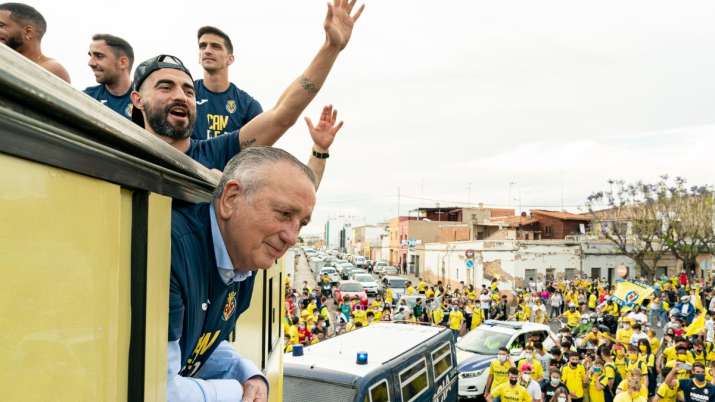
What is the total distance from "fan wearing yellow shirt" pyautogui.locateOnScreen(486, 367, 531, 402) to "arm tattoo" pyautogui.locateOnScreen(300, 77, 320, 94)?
8133 mm

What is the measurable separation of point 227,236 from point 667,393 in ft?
33.0

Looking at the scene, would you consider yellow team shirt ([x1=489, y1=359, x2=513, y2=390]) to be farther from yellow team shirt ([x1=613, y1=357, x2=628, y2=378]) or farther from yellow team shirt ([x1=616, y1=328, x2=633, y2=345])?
yellow team shirt ([x1=616, y1=328, x2=633, y2=345])

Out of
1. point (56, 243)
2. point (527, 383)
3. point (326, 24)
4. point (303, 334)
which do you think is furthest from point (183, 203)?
point (303, 334)

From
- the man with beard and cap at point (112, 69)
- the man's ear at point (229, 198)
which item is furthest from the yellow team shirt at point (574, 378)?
the man's ear at point (229, 198)

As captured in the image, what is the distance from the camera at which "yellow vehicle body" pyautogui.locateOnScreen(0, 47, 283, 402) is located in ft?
2.92

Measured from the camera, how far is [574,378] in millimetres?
10195

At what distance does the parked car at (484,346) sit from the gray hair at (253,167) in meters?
11.3

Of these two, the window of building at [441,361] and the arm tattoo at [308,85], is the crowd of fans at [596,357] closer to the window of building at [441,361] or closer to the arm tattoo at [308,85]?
the window of building at [441,361]

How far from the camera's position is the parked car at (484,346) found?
12102 mm

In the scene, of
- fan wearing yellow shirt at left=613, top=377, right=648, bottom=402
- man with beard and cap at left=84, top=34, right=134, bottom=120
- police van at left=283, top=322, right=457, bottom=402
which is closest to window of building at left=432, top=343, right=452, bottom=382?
police van at left=283, top=322, right=457, bottom=402

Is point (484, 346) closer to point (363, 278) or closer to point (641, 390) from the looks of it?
point (641, 390)

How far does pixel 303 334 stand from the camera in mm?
14703

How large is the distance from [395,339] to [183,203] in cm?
808

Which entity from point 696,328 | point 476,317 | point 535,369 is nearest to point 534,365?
point 535,369
